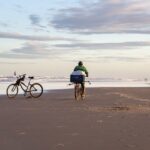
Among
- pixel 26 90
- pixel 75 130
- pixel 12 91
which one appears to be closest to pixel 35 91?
pixel 26 90

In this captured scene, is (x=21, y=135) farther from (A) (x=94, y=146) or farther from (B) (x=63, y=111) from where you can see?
(B) (x=63, y=111)

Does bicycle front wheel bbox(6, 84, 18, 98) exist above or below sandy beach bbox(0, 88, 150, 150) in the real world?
above

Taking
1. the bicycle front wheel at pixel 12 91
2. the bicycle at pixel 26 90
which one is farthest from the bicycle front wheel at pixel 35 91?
the bicycle front wheel at pixel 12 91

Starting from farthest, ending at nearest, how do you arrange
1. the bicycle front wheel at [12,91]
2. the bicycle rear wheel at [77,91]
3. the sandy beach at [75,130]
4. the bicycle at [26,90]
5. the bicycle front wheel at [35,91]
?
the bicycle front wheel at [35,91] < the bicycle at [26,90] < the bicycle front wheel at [12,91] < the bicycle rear wheel at [77,91] < the sandy beach at [75,130]

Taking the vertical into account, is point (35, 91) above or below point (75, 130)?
above

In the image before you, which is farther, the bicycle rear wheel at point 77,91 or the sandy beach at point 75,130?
the bicycle rear wheel at point 77,91

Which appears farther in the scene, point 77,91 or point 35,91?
point 35,91

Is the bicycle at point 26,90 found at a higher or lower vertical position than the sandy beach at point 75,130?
higher

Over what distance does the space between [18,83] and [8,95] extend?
0.96m

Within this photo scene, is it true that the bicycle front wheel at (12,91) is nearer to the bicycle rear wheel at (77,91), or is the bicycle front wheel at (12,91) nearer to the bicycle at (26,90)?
the bicycle at (26,90)

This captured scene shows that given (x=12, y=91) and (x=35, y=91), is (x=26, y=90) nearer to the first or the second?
(x=35, y=91)

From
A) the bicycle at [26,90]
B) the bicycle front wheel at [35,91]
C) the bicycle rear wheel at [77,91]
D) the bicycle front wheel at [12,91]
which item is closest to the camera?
the bicycle rear wheel at [77,91]

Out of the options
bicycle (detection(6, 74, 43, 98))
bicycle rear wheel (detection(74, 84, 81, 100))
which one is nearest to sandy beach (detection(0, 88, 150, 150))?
bicycle rear wheel (detection(74, 84, 81, 100))

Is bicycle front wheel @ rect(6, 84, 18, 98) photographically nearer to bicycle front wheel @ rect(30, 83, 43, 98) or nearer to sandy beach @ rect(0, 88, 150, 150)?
bicycle front wheel @ rect(30, 83, 43, 98)
